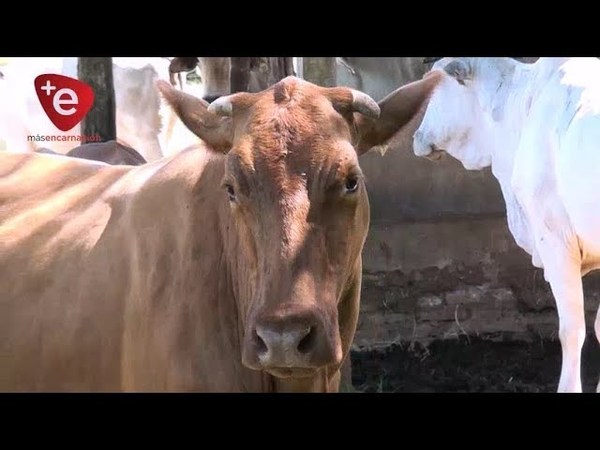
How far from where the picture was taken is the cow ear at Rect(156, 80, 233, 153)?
3.35 m

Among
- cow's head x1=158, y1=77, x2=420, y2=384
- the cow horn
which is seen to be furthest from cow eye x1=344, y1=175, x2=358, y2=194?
the cow horn

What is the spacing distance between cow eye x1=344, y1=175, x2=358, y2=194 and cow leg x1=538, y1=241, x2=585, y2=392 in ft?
6.25

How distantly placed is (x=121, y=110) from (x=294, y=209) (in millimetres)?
2504

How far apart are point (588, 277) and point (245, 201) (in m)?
2.33

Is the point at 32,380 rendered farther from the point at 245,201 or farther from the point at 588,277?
the point at 588,277

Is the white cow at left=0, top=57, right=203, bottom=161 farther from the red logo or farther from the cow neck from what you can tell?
the cow neck

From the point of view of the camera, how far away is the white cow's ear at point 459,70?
15.9 feet

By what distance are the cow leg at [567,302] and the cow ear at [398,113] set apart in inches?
61.7

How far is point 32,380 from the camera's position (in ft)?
11.9

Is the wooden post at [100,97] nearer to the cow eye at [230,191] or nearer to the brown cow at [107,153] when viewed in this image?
the brown cow at [107,153]

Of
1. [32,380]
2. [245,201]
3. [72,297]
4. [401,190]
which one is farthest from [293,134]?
[401,190]

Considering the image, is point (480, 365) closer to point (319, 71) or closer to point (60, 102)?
point (319, 71)

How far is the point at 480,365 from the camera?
475cm
